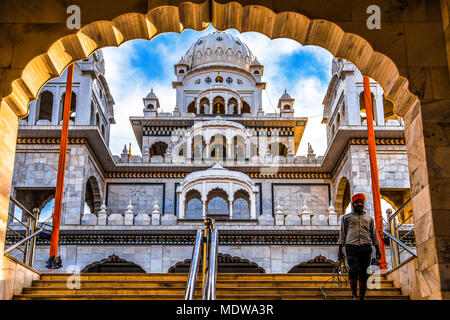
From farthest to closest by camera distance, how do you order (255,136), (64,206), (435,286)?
(255,136) < (64,206) < (435,286)

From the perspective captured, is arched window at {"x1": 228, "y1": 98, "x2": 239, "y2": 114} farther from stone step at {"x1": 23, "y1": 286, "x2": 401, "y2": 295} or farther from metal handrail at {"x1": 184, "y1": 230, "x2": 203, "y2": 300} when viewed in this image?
stone step at {"x1": 23, "y1": 286, "x2": 401, "y2": 295}

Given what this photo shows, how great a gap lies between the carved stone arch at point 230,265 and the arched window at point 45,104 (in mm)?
11730

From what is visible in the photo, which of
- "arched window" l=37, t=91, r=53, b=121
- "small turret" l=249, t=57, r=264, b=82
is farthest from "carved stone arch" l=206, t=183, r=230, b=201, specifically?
"small turret" l=249, t=57, r=264, b=82

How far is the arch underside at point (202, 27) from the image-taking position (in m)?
7.23

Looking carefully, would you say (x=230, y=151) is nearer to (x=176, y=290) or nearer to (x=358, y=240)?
(x=176, y=290)

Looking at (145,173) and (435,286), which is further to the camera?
(145,173)

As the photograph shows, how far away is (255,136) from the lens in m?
34.2

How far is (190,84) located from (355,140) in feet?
53.6

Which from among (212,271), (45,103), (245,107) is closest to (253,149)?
(245,107)

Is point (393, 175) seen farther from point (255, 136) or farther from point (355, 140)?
point (255, 136)

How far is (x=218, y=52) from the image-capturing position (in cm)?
4056

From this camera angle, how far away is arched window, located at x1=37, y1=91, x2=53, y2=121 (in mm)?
30625

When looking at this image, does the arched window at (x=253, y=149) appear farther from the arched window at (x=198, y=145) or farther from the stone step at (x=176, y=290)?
the stone step at (x=176, y=290)
